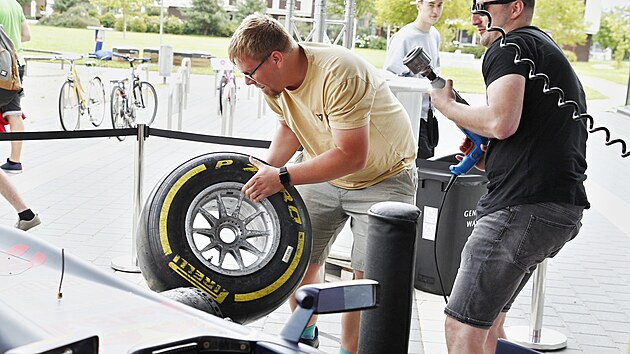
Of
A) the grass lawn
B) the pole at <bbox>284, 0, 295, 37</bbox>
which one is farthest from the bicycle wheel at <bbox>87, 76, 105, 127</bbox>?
the pole at <bbox>284, 0, 295, 37</bbox>

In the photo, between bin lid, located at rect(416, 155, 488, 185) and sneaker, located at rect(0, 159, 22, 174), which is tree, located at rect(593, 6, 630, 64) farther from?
sneaker, located at rect(0, 159, 22, 174)

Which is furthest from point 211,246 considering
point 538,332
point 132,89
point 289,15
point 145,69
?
point 145,69

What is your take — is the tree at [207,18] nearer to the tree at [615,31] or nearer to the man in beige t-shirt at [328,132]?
the tree at [615,31]

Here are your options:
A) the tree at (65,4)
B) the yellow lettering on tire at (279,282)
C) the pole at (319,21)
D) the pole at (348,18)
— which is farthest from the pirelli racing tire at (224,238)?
the tree at (65,4)

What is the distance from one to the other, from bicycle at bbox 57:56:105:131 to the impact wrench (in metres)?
7.79

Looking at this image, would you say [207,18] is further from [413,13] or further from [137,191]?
[137,191]

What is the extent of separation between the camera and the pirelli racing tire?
Answer: 2.37m

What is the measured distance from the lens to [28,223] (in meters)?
5.27

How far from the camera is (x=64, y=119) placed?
32.6 feet

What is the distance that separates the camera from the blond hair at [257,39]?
8.47 feet

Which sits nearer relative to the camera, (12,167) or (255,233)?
(255,233)

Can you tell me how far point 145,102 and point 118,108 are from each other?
19.2 inches

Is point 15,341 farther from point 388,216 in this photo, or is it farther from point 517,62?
point 517,62

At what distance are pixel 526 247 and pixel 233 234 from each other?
0.91 metres
